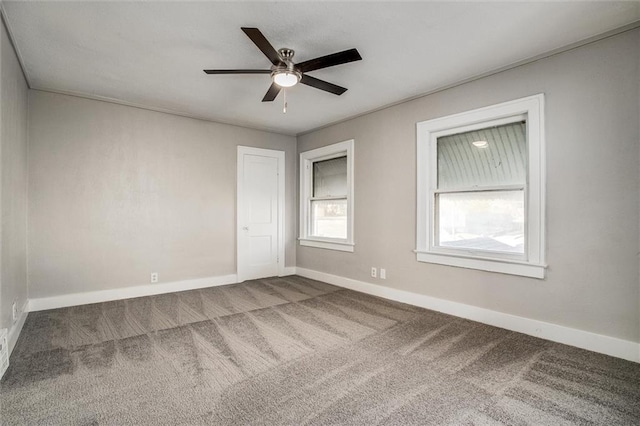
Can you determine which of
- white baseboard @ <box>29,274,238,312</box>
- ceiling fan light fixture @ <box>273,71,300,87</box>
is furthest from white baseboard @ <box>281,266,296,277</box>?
ceiling fan light fixture @ <box>273,71,300,87</box>

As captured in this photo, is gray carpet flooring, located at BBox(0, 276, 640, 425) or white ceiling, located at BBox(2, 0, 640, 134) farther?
white ceiling, located at BBox(2, 0, 640, 134)

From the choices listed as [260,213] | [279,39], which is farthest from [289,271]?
[279,39]

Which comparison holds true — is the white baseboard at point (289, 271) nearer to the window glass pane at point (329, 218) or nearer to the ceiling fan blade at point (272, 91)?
the window glass pane at point (329, 218)

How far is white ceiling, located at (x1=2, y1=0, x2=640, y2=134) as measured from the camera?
2.27 meters


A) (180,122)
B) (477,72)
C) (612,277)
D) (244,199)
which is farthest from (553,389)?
(180,122)

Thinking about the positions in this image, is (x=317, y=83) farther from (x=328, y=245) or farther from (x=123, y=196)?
(x=123, y=196)

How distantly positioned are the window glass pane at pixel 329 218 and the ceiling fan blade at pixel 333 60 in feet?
8.78

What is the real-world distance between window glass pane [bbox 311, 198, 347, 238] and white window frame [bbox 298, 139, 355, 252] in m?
0.10

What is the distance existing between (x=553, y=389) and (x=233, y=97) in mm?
4081

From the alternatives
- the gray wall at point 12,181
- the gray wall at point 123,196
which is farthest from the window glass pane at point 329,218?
the gray wall at point 12,181

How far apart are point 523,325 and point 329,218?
10.1 feet

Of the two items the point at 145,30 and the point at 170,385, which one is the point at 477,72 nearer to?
the point at 145,30

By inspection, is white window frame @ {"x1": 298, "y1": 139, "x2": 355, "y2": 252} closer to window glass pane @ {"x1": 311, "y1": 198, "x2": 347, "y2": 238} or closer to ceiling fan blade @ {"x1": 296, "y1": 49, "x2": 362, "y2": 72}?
→ window glass pane @ {"x1": 311, "y1": 198, "x2": 347, "y2": 238}

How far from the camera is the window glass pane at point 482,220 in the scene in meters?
3.14
